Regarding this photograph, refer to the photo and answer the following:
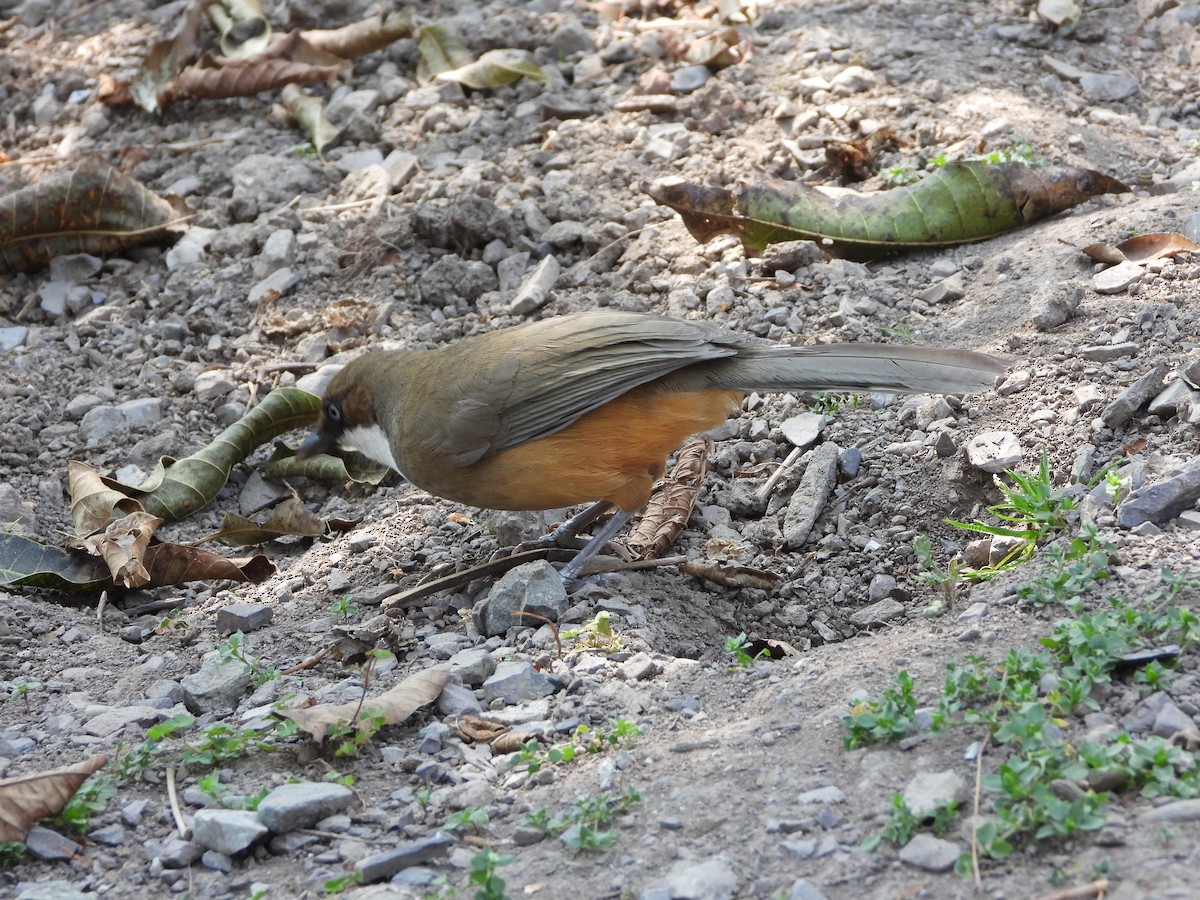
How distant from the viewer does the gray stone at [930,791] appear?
2867mm

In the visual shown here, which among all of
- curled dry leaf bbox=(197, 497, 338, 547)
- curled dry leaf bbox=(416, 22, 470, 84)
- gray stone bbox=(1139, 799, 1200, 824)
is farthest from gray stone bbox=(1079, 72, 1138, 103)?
gray stone bbox=(1139, 799, 1200, 824)

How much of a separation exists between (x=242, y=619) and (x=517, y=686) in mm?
1293

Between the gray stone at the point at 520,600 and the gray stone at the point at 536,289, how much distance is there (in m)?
2.02

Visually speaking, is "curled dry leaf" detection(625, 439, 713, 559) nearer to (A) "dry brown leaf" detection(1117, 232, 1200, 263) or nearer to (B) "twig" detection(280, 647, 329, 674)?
(B) "twig" detection(280, 647, 329, 674)

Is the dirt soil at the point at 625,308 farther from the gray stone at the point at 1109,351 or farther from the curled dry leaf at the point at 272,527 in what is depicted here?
the curled dry leaf at the point at 272,527

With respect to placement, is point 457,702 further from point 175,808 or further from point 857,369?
point 857,369

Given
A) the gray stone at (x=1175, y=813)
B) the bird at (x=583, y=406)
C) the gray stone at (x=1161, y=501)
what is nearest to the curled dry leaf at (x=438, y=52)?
the bird at (x=583, y=406)

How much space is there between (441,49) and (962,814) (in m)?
6.54

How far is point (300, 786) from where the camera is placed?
3.40m

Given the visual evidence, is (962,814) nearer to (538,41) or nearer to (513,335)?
(513,335)

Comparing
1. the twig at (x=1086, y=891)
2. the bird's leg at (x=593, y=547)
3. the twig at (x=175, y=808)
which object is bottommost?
the bird's leg at (x=593, y=547)

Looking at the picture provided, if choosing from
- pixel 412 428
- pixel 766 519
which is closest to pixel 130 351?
pixel 412 428

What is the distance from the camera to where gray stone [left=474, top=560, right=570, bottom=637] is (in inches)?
177

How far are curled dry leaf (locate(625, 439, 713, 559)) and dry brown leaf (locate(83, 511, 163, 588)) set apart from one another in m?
1.91
